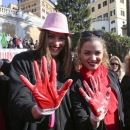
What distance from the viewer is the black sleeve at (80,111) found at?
1833 millimetres

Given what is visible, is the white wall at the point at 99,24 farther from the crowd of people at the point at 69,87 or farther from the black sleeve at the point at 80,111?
the black sleeve at the point at 80,111

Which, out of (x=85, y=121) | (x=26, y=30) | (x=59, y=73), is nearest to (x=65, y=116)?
(x=85, y=121)

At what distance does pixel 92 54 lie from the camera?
7.03ft

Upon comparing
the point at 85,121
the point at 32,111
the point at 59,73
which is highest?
the point at 59,73

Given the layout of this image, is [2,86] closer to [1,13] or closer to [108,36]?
[108,36]

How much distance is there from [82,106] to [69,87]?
0.20 m

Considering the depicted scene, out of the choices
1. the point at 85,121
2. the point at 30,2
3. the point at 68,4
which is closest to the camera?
the point at 85,121

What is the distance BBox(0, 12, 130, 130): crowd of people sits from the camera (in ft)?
5.65

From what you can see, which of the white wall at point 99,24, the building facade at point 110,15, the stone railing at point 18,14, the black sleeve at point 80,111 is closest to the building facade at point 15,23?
the stone railing at point 18,14

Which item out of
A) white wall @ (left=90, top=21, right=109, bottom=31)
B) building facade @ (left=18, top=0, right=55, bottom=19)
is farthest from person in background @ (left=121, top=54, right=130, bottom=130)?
building facade @ (left=18, top=0, right=55, bottom=19)

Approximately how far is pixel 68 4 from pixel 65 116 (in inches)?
1139

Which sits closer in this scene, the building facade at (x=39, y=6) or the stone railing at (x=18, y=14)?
the stone railing at (x=18, y=14)

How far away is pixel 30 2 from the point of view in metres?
70.1

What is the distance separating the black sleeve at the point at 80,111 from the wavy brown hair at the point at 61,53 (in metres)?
0.17
